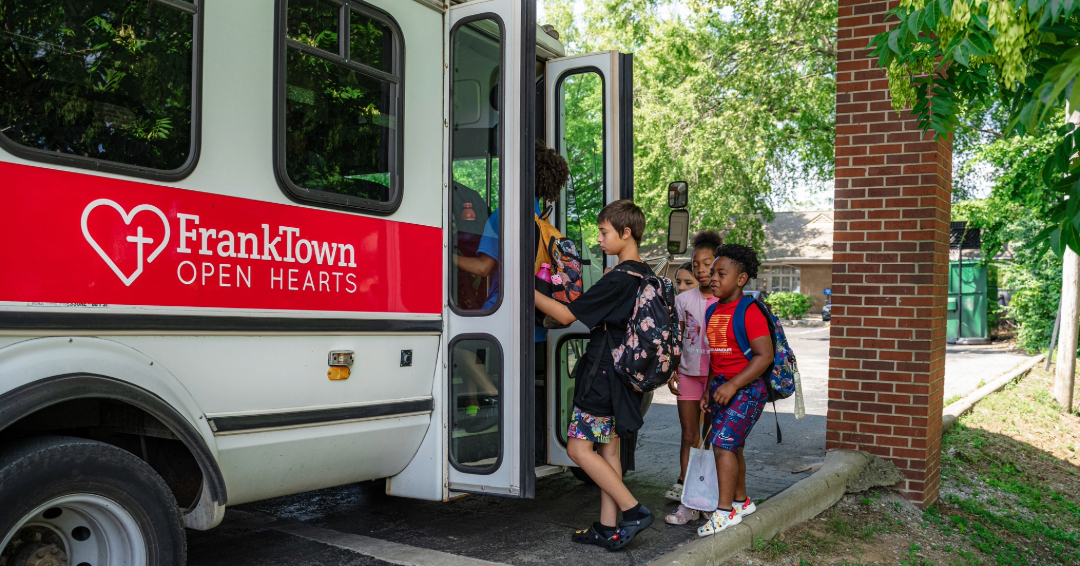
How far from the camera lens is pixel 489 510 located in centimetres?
518

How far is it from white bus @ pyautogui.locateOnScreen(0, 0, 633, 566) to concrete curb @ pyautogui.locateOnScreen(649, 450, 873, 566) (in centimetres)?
83

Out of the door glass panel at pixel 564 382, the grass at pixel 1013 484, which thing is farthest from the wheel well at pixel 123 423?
the grass at pixel 1013 484

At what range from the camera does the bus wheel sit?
8.81 ft

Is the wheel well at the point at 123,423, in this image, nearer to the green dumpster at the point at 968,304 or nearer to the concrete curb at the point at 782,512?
the concrete curb at the point at 782,512

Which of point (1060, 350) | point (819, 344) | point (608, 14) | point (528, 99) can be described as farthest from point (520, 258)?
point (819, 344)

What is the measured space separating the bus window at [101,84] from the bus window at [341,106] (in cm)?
47

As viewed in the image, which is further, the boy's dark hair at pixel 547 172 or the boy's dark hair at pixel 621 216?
the boy's dark hair at pixel 547 172

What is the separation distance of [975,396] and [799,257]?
32.4m

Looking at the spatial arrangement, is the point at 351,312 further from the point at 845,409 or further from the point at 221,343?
the point at 845,409

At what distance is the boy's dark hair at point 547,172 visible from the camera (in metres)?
4.76

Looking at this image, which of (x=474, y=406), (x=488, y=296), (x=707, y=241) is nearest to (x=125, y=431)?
(x=474, y=406)

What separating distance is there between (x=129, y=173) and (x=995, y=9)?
281cm

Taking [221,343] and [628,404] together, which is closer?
[221,343]

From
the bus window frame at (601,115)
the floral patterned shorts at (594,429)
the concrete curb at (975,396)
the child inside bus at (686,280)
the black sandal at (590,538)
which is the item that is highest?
the bus window frame at (601,115)
